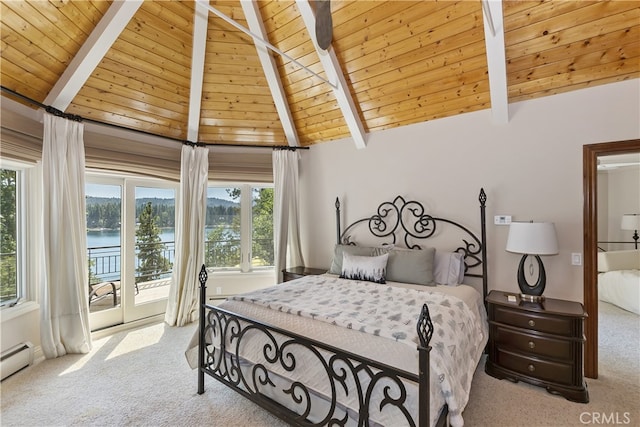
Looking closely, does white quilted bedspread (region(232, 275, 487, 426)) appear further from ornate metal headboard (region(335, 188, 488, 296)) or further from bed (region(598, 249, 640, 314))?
bed (region(598, 249, 640, 314))

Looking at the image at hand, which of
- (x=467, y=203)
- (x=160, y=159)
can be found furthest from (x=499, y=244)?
(x=160, y=159)

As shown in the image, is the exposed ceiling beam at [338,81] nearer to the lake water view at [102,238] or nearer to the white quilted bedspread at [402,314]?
the white quilted bedspread at [402,314]

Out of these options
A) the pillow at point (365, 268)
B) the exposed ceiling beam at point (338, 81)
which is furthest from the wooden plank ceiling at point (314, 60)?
the pillow at point (365, 268)

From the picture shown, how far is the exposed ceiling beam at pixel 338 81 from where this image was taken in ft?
9.64

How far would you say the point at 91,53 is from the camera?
112 inches

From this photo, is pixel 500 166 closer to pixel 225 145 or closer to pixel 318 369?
pixel 318 369

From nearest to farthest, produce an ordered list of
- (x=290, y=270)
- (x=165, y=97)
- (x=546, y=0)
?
(x=546, y=0), (x=165, y=97), (x=290, y=270)

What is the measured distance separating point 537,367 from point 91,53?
16.1ft

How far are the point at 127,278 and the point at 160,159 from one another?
1648 millimetres

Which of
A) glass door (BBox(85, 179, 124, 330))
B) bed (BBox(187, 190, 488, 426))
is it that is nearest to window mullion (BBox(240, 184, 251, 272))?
glass door (BBox(85, 179, 124, 330))

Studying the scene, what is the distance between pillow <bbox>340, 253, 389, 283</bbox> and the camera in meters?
3.19

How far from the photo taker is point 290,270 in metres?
4.34

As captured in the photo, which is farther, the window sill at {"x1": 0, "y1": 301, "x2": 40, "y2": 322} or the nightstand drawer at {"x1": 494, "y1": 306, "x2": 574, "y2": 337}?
the window sill at {"x1": 0, "y1": 301, "x2": 40, "y2": 322}

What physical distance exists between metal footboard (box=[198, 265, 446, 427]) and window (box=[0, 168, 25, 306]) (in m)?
2.29
